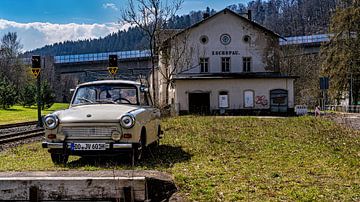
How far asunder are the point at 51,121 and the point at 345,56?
42.1m

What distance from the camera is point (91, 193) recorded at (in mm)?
5500

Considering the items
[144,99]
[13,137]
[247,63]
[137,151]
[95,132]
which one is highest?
[247,63]

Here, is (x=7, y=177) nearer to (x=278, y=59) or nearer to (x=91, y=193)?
(x=91, y=193)

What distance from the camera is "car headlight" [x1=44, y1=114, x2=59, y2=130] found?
8586mm

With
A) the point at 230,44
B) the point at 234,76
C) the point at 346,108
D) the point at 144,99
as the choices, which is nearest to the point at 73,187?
the point at 144,99

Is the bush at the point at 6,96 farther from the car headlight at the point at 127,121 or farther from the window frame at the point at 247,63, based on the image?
the car headlight at the point at 127,121

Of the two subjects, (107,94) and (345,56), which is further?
(345,56)

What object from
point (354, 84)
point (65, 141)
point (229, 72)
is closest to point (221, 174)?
point (65, 141)

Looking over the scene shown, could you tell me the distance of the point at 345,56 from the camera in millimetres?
45750

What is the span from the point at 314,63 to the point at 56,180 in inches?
2562

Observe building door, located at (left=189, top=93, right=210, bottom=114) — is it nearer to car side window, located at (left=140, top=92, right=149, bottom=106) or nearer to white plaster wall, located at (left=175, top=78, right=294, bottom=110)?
white plaster wall, located at (left=175, top=78, right=294, bottom=110)

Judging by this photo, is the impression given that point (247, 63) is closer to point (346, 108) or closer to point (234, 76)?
point (234, 76)

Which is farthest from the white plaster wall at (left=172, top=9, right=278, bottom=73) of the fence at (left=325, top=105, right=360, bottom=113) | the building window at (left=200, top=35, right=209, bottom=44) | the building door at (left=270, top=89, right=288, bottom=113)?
the fence at (left=325, top=105, right=360, bottom=113)

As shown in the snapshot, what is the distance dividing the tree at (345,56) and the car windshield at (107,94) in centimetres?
3970
